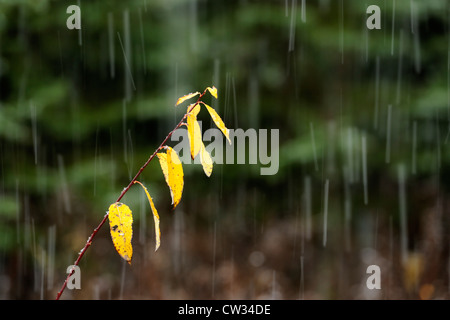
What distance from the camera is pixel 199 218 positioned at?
26.3 feet

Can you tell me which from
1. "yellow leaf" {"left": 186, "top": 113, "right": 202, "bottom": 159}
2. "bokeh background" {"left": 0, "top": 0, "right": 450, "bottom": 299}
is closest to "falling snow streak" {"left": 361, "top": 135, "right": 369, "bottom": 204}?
"bokeh background" {"left": 0, "top": 0, "right": 450, "bottom": 299}

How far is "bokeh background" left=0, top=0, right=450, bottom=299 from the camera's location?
5742mm

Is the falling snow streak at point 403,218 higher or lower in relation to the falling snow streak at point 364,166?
lower

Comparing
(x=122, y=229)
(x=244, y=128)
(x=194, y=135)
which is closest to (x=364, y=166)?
(x=244, y=128)

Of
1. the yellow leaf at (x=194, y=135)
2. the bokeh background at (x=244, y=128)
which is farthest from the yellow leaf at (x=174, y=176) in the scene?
the bokeh background at (x=244, y=128)

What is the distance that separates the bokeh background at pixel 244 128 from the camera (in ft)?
18.8

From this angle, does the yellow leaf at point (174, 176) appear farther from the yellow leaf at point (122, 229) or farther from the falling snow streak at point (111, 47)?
the falling snow streak at point (111, 47)

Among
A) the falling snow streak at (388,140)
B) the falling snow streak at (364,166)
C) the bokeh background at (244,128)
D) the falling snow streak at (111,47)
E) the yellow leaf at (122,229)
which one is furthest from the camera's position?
the falling snow streak at (388,140)

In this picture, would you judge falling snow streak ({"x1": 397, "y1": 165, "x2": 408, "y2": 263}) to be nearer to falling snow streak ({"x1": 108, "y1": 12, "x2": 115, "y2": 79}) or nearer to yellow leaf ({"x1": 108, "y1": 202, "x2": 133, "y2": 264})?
falling snow streak ({"x1": 108, "y1": 12, "x2": 115, "y2": 79})

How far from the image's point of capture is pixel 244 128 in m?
6.95

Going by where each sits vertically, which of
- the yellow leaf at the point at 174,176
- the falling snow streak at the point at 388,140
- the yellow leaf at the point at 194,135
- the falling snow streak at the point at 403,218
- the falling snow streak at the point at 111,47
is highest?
the falling snow streak at the point at 111,47

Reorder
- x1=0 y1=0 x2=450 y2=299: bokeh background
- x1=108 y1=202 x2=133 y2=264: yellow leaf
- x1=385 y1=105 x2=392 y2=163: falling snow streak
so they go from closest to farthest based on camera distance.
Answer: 1. x1=108 y1=202 x2=133 y2=264: yellow leaf
2. x1=0 y1=0 x2=450 y2=299: bokeh background
3. x1=385 y1=105 x2=392 y2=163: falling snow streak

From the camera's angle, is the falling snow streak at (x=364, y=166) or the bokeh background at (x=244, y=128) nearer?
the bokeh background at (x=244, y=128)
